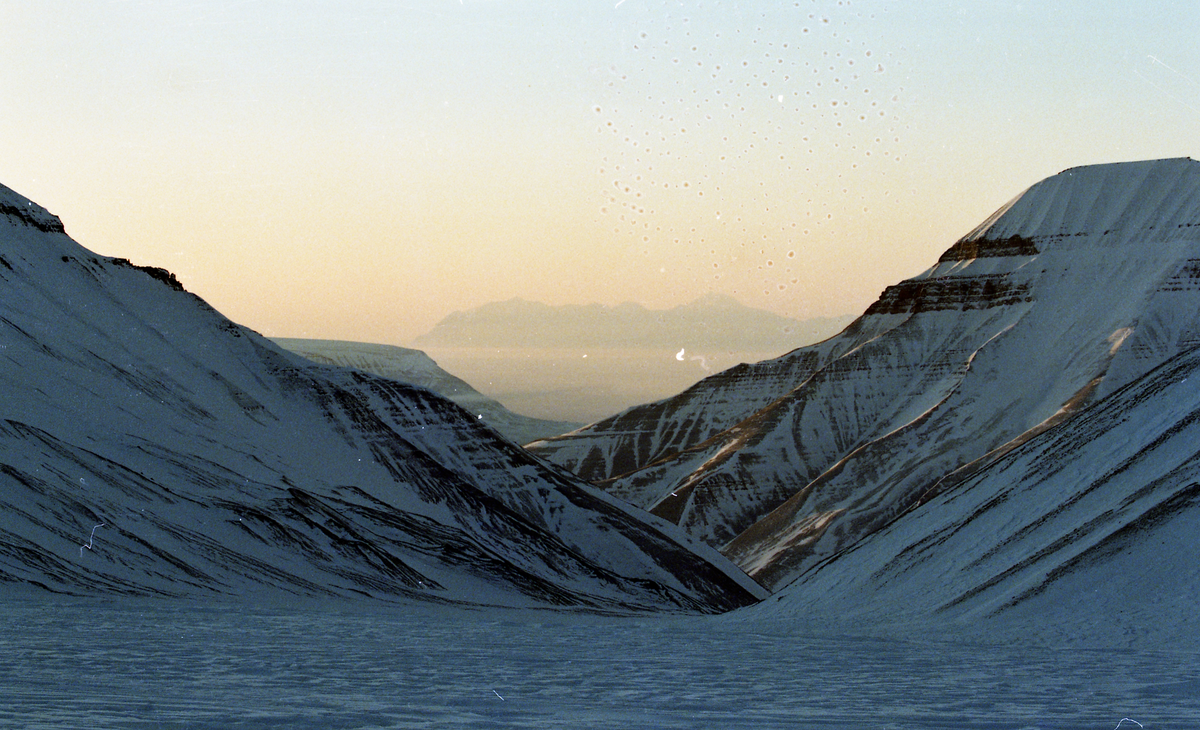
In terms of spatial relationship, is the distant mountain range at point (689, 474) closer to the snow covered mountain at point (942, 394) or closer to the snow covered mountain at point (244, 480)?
the snow covered mountain at point (244, 480)

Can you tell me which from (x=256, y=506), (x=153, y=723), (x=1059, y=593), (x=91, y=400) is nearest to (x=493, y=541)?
(x=256, y=506)

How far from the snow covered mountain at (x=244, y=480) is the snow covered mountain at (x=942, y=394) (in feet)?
105

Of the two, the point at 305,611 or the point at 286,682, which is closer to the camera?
the point at 286,682

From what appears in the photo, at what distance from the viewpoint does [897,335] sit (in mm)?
197000

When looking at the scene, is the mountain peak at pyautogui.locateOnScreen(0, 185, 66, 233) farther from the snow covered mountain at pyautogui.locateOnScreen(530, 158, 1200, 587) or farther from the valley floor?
the snow covered mountain at pyautogui.locateOnScreen(530, 158, 1200, 587)

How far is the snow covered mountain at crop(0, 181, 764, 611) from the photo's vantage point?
77.6 meters

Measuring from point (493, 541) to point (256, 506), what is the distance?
76.5ft

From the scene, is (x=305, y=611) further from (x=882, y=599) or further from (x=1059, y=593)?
(x=1059, y=593)

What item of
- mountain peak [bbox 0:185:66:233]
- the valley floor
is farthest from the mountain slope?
mountain peak [bbox 0:185:66:233]

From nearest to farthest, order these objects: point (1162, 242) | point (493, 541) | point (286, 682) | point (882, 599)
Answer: point (286, 682) → point (882, 599) → point (493, 541) → point (1162, 242)

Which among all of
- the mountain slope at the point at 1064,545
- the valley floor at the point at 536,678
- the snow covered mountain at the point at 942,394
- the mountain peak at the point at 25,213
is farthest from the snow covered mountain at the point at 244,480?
the snow covered mountain at the point at 942,394

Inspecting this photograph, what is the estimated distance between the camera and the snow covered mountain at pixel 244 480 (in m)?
77.6

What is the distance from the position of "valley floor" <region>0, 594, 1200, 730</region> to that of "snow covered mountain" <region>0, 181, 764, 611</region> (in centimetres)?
2356

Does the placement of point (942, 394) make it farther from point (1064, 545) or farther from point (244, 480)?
point (1064, 545)
